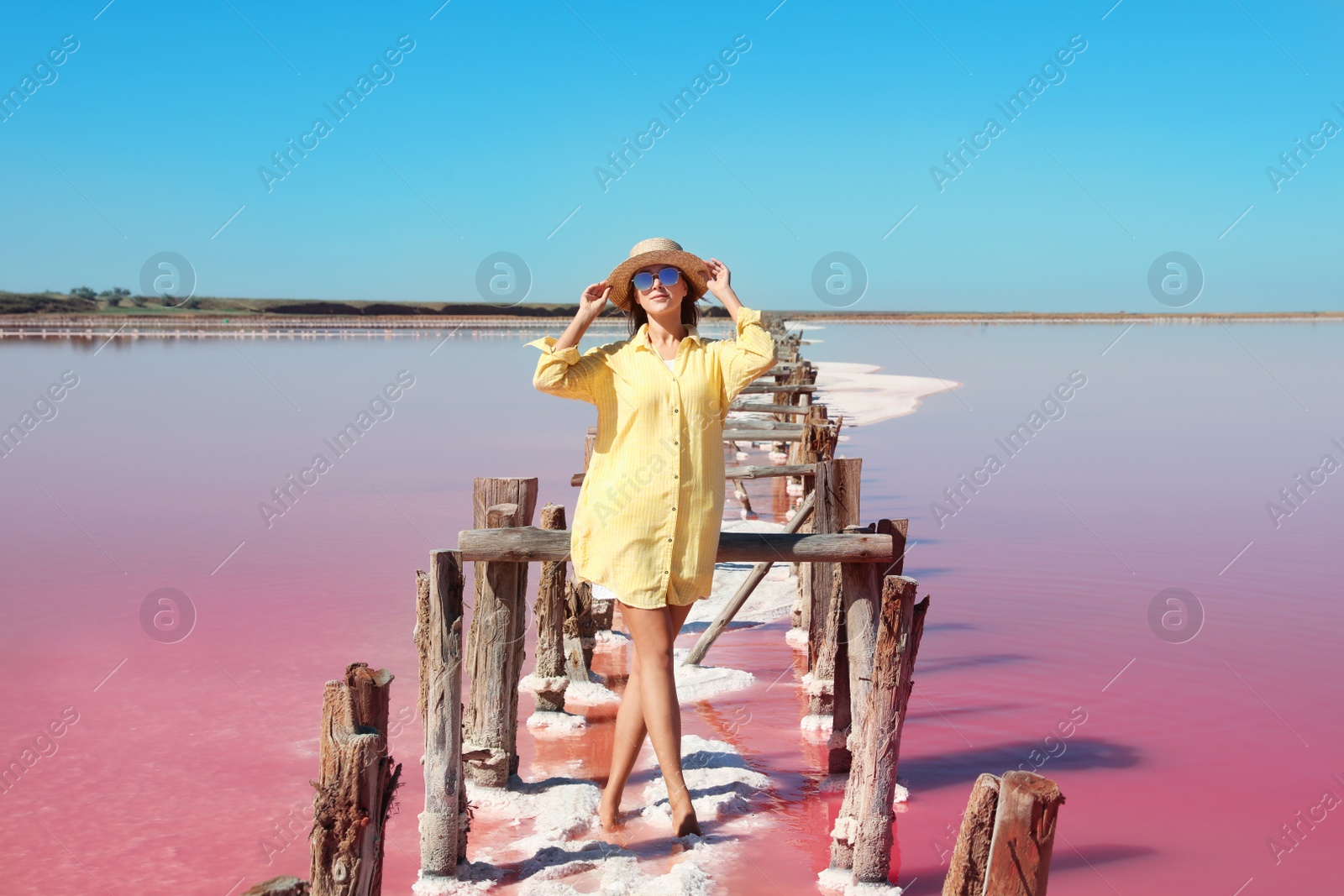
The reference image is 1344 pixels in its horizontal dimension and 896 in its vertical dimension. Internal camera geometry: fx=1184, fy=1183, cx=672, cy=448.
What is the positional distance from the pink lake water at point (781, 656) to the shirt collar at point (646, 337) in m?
2.14

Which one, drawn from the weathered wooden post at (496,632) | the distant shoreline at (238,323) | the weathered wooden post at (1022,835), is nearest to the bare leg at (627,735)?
the weathered wooden post at (496,632)

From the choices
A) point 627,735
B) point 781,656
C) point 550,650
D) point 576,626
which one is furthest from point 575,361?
point 781,656

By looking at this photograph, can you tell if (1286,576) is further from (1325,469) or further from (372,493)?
(372,493)

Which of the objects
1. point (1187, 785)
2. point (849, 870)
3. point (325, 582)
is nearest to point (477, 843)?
point (849, 870)

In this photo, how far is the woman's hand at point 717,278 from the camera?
442cm

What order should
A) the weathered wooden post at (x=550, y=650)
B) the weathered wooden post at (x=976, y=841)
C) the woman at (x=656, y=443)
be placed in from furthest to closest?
the weathered wooden post at (x=550, y=650) → the woman at (x=656, y=443) → the weathered wooden post at (x=976, y=841)

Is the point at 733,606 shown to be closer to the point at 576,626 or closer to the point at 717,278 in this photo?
the point at 576,626

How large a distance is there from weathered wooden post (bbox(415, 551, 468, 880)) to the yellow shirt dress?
1.63 ft

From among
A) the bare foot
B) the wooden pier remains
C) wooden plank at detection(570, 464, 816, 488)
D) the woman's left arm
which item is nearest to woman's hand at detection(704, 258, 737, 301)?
the woman's left arm

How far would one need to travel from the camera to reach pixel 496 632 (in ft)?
16.6

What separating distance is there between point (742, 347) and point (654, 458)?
0.52 m

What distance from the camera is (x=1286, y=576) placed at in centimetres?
1023

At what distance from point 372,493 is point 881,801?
36.6 feet

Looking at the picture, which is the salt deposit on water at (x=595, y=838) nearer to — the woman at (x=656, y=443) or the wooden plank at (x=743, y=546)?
the woman at (x=656, y=443)
